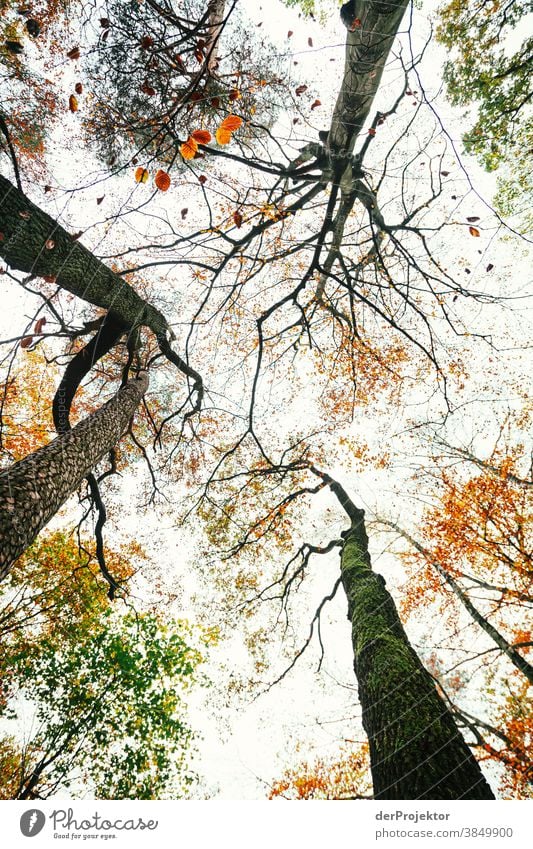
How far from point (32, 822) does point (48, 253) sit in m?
3.27

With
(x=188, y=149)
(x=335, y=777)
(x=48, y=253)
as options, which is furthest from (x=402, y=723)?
→ (x=48, y=253)

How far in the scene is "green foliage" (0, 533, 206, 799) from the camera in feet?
13.1

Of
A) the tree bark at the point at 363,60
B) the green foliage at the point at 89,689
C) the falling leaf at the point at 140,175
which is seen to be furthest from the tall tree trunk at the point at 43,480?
the tree bark at the point at 363,60

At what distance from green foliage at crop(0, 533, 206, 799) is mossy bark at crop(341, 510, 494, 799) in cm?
331

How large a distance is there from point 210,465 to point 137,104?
167 inches

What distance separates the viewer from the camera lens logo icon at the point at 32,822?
1613 mm

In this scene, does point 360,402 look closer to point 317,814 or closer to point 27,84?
point 317,814

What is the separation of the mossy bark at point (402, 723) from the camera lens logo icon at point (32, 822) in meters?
1.76

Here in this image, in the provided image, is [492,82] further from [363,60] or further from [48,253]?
[48,253]

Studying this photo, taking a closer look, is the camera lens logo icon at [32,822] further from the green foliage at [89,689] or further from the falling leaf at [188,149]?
the falling leaf at [188,149]

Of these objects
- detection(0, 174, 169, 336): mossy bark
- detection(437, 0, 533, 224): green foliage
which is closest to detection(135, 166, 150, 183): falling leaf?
detection(0, 174, 169, 336): mossy bark

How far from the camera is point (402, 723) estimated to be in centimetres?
181

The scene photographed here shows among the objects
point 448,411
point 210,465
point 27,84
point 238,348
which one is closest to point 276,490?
point 210,465

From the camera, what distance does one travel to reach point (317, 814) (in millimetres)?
1643
